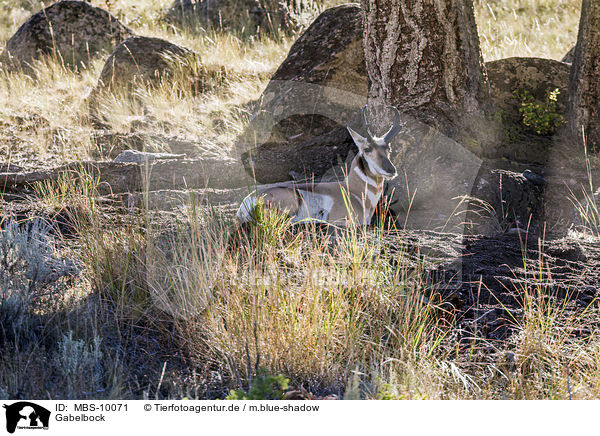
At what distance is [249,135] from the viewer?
8023mm

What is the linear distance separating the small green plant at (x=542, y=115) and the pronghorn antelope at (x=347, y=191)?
2.26 meters

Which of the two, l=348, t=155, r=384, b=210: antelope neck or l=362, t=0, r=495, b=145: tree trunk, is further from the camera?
l=362, t=0, r=495, b=145: tree trunk

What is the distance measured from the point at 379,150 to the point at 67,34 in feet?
33.3

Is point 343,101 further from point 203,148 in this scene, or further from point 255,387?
→ point 255,387

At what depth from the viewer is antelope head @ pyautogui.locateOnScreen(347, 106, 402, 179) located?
209 inches

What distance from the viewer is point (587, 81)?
6.61 meters

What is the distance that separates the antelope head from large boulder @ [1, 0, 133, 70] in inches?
362

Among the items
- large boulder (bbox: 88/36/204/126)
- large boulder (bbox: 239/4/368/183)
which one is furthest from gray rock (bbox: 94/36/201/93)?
large boulder (bbox: 239/4/368/183)

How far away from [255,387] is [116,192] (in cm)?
407

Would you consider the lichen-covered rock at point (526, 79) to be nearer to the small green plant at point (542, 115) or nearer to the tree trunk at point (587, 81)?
the small green plant at point (542, 115)

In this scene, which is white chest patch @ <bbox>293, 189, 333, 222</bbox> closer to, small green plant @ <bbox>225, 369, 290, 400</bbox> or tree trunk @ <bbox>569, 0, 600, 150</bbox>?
small green plant @ <bbox>225, 369, 290, 400</bbox>

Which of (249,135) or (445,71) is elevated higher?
(445,71)
